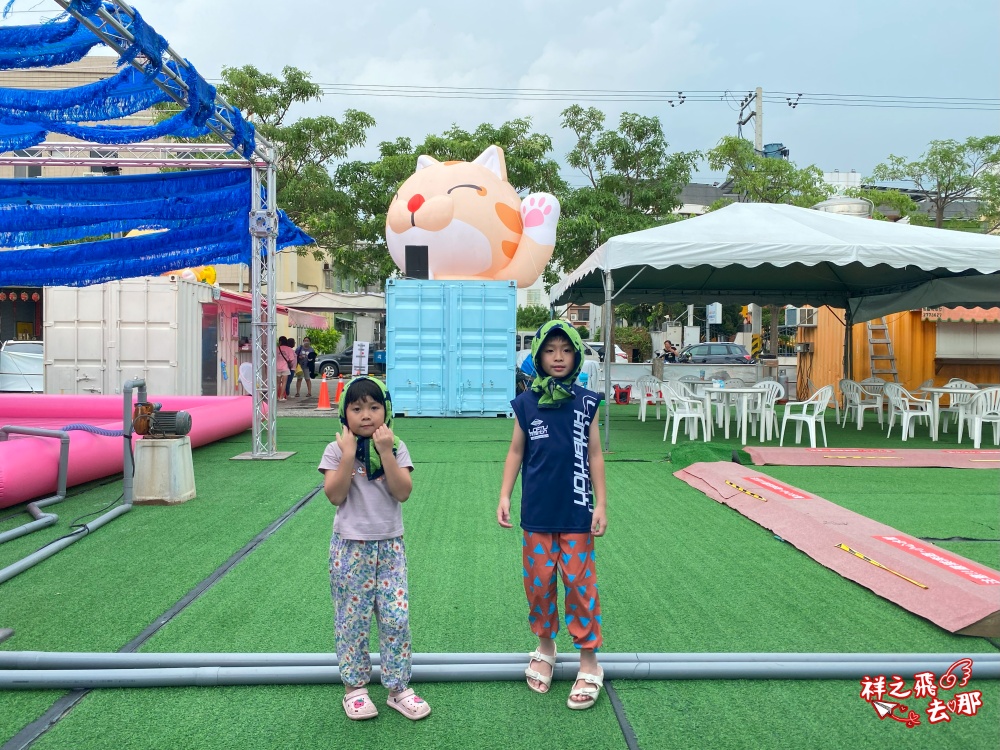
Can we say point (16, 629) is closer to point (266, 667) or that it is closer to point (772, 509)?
point (266, 667)

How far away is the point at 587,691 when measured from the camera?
121 inches

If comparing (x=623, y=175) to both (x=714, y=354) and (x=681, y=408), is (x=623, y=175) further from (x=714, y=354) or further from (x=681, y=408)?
(x=681, y=408)

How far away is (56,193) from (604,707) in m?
9.07

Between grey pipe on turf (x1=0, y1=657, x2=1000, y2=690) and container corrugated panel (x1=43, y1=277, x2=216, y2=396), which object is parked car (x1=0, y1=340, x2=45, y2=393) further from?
grey pipe on turf (x1=0, y1=657, x2=1000, y2=690)

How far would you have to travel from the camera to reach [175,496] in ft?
22.5

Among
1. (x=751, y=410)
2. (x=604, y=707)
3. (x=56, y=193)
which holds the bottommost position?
(x=604, y=707)

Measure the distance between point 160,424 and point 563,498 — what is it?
16.5 feet

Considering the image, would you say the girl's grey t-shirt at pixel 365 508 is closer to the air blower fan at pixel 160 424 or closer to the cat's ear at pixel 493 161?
the air blower fan at pixel 160 424

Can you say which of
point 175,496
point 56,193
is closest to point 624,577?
point 175,496

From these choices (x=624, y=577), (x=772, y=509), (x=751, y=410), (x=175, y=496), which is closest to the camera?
(x=624, y=577)

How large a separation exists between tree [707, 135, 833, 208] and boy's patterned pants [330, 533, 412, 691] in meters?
21.2

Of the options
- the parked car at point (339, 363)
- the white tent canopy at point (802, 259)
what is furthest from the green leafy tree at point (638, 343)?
the white tent canopy at point (802, 259)

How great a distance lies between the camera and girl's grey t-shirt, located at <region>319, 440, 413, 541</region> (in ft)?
9.62

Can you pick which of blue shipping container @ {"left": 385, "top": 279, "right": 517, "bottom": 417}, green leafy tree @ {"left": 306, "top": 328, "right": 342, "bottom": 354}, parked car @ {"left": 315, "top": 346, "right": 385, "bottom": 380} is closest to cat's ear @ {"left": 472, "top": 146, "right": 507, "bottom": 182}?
blue shipping container @ {"left": 385, "top": 279, "right": 517, "bottom": 417}
